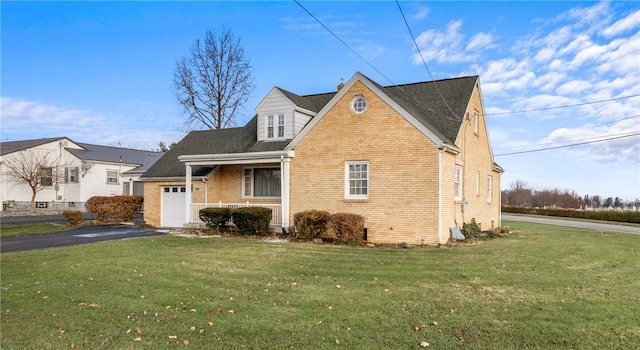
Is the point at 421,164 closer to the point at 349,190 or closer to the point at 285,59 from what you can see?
the point at 349,190

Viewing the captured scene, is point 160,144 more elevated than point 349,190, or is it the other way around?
point 160,144

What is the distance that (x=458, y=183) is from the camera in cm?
1789

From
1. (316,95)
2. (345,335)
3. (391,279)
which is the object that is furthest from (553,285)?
(316,95)

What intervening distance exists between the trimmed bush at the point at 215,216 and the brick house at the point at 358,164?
3.45 feet

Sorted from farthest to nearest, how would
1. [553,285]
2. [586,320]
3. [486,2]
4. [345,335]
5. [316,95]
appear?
[316,95] → [486,2] → [553,285] → [586,320] → [345,335]

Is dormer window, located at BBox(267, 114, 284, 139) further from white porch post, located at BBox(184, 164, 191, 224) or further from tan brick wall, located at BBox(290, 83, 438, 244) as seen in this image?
white porch post, located at BBox(184, 164, 191, 224)

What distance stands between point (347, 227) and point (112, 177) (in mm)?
30711

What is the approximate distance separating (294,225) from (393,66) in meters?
7.60

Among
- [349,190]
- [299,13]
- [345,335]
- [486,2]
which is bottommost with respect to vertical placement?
[345,335]

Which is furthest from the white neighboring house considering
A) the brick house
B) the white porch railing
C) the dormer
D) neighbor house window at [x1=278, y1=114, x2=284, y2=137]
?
neighbor house window at [x1=278, y1=114, x2=284, y2=137]

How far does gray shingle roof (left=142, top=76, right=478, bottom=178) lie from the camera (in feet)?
59.8

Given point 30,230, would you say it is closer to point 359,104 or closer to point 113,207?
point 113,207

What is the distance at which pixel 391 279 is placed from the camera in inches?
359

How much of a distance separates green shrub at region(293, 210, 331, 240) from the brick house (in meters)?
1.01
